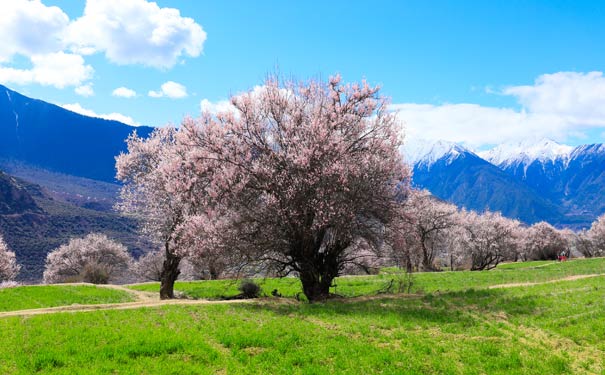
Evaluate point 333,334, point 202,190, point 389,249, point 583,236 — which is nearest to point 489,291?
point 389,249

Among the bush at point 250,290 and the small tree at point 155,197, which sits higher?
the small tree at point 155,197

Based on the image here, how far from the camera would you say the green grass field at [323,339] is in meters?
12.0

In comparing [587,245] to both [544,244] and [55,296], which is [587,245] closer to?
[544,244]

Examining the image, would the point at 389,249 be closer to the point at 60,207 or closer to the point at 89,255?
the point at 89,255

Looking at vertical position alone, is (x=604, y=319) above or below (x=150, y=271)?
above

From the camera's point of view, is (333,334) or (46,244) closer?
(333,334)

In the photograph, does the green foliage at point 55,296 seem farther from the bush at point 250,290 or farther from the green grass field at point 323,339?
the green grass field at point 323,339

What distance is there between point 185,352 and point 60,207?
696 feet

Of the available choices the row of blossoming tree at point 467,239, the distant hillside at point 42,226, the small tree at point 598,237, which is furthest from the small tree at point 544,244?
the distant hillside at point 42,226

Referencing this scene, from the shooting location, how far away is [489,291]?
78.4 ft

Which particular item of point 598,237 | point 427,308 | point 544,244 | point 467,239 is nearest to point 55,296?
point 427,308

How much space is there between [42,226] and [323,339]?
188m

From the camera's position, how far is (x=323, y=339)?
14.4 metres

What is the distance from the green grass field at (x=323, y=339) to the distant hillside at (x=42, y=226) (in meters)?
134
